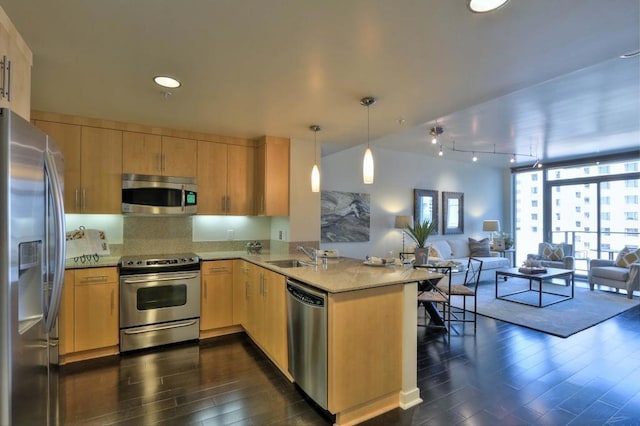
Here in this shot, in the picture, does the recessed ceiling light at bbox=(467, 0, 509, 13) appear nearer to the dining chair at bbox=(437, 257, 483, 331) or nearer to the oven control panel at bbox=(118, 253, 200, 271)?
the dining chair at bbox=(437, 257, 483, 331)

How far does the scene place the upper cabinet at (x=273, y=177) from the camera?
157 inches

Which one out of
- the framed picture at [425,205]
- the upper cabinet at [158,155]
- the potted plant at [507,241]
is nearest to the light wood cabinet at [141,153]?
the upper cabinet at [158,155]

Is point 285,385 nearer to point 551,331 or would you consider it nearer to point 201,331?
point 201,331

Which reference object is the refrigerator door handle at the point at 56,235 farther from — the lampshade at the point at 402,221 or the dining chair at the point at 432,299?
the lampshade at the point at 402,221

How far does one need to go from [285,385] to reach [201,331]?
1510 millimetres

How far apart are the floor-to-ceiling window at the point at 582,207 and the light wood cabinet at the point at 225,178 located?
7299 millimetres

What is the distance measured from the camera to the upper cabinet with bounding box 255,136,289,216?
3990mm

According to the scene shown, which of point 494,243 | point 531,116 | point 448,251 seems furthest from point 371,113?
point 494,243

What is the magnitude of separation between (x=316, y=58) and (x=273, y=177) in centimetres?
214

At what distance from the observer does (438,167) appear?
7.16 m

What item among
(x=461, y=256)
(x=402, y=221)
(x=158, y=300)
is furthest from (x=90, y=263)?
(x=461, y=256)

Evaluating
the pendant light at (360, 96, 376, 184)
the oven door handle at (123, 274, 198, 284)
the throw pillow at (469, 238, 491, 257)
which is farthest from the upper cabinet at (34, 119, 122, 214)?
the throw pillow at (469, 238, 491, 257)

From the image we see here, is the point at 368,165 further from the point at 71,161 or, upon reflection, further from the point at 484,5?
the point at 71,161

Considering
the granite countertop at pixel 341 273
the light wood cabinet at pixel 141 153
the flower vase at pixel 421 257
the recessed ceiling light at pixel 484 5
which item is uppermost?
the recessed ceiling light at pixel 484 5
